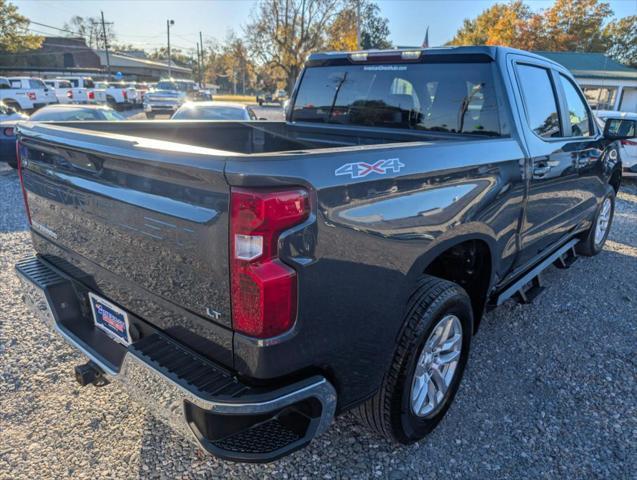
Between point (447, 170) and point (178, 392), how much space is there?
1558 millimetres

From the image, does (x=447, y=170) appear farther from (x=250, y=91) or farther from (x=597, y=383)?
(x=250, y=91)

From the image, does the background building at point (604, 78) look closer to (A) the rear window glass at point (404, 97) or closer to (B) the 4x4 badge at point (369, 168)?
(A) the rear window glass at point (404, 97)

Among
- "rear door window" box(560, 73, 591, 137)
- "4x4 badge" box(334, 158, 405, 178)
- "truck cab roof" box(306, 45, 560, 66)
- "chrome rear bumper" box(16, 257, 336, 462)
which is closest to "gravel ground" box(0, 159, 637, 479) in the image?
"chrome rear bumper" box(16, 257, 336, 462)

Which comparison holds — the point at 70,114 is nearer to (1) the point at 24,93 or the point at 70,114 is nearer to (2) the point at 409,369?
(2) the point at 409,369

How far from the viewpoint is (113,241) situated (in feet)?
6.75

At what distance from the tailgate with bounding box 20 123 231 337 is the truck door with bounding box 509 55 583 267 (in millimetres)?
2272

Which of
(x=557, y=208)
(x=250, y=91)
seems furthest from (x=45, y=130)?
(x=250, y=91)

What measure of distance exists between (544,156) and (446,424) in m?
1.92

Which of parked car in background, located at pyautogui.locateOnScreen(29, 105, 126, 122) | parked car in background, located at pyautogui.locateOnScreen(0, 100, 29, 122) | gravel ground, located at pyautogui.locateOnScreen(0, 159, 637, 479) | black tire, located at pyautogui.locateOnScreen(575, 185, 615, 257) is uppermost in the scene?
parked car in background, located at pyautogui.locateOnScreen(29, 105, 126, 122)

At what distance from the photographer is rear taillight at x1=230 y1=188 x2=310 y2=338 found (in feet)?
4.99

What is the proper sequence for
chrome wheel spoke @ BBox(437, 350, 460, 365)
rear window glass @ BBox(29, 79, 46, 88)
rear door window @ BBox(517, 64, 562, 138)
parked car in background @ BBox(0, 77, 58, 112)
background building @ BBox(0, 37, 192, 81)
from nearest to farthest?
1. chrome wheel spoke @ BBox(437, 350, 460, 365)
2. rear door window @ BBox(517, 64, 562, 138)
3. parked car in background @ BBox(0, 77, 58, 112)
4. rear window glass @ BBox(29, 79, 46, 88)
5. background building @ BBox(0, 37, 192, 81)

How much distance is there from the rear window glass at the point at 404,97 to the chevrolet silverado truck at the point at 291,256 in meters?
0.02

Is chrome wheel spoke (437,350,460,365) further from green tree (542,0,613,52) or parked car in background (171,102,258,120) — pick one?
green tree (542,0,613,52)

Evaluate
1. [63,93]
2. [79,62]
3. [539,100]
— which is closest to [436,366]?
[539,100]
